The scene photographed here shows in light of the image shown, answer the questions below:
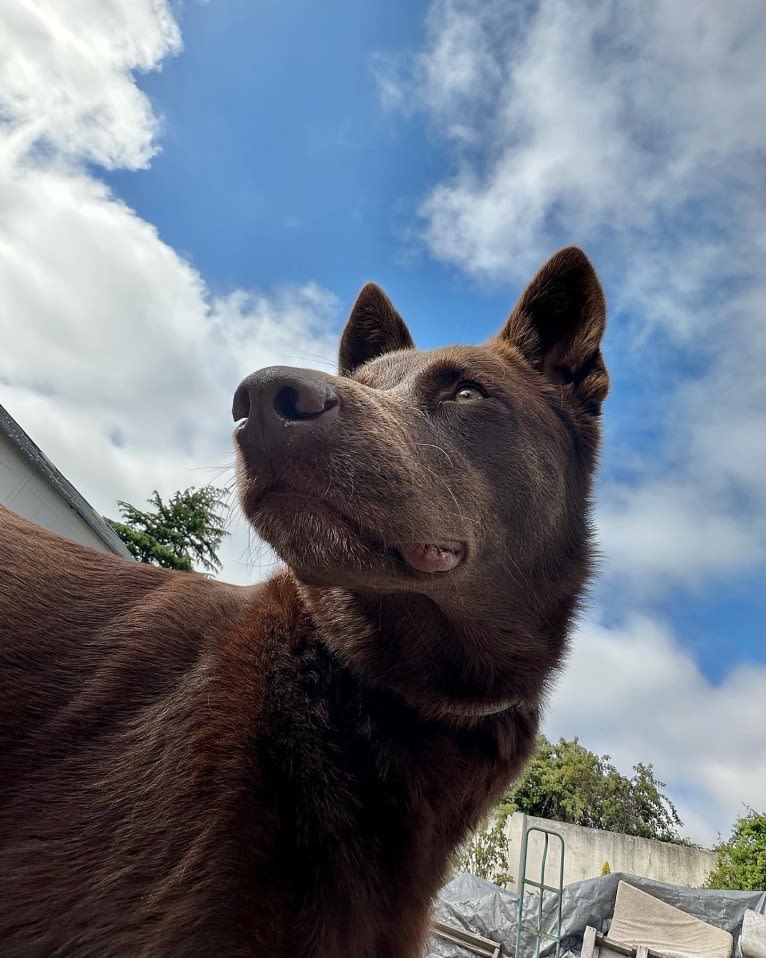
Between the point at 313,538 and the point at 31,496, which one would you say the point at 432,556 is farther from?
the point at 31,496

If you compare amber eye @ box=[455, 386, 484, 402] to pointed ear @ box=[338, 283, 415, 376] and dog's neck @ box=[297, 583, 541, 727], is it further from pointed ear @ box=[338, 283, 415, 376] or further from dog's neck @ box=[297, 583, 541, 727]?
pointed ear @ box=[338, 283, 415, 376]

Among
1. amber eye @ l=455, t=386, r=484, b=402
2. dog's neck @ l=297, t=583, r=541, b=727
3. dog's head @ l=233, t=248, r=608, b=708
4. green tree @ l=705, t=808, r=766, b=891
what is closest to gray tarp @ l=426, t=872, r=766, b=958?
green tree @ l=705, t=808, r=766, b=891

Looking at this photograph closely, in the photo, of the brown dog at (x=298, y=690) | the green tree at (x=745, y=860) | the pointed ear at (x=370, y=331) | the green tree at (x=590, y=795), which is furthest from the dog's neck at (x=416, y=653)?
the green tree at (x=590, y=795)

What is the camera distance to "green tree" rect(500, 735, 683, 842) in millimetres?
30597

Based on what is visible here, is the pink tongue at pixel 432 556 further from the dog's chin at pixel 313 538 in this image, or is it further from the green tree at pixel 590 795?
the green tree at pixel 590 795

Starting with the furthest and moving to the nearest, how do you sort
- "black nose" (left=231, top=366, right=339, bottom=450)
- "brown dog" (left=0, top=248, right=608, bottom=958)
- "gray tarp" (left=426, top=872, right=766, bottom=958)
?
1. "gray tarp" (left=426, top=872, right=766, bottom=958)
2. "black nose" (left=231, top=366, right=339, bottom=450)
3. "brown dog" (left=0, top=248, right=608, bottom=958)

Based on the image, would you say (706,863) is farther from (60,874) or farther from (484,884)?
(60,874)

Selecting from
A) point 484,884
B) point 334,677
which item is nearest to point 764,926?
point 484,884

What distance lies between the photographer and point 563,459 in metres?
2.74

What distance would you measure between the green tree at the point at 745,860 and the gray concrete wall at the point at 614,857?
118cm

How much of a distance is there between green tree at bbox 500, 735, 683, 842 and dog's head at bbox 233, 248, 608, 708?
1215 inches

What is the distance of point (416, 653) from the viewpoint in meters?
2.17

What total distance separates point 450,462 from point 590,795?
Answer: 3535 centimetres

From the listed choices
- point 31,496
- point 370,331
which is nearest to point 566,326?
point 370,331
